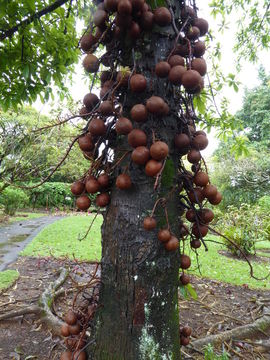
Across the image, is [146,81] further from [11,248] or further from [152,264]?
[11,248]

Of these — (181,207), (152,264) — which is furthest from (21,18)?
(152,264)

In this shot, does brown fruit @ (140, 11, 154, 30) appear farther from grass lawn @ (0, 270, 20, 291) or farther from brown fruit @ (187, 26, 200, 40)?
grass lawn @ (0, 270, 20, 291)

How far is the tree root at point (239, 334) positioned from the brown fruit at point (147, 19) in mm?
2469

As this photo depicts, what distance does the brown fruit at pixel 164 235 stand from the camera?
3.99 ft

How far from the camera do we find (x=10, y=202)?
12547 millimetres

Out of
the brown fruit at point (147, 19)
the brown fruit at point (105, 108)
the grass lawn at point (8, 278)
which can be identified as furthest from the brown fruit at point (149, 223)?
the grass lawn at point (8, 278)

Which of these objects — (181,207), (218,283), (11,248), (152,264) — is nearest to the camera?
(152,264)

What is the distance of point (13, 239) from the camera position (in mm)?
8023

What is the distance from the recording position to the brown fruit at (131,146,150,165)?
1183 mm

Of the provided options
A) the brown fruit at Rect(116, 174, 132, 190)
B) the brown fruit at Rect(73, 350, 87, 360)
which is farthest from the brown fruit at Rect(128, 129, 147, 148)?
the brown fruit at Rect(73, 350, 87, 360)

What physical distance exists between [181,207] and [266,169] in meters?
16.4

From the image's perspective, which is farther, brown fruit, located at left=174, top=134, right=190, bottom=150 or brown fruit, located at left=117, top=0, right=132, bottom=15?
brown fruit, located at left=174, top=134, right=190, bottom=150

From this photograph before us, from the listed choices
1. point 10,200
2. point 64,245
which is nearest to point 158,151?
point 64,245

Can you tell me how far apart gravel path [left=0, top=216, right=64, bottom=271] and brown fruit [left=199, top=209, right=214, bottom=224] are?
474cm
